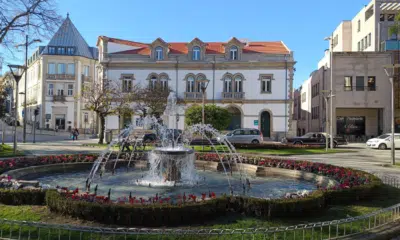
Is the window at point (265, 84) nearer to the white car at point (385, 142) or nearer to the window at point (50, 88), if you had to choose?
the white car at point (385, 142)

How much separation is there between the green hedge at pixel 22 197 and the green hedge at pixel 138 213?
110 cm

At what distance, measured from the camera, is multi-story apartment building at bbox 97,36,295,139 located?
42781 millimetres

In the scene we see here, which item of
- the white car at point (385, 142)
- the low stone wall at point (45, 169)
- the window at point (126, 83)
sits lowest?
the low stone wall at point (45, 169)

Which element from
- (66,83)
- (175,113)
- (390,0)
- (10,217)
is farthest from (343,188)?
(66,83)

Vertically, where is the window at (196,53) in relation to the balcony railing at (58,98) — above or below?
above

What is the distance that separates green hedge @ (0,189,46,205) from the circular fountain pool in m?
2.12

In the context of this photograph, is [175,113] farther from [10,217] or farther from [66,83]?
[10,217]

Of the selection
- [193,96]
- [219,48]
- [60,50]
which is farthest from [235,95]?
[60,50]

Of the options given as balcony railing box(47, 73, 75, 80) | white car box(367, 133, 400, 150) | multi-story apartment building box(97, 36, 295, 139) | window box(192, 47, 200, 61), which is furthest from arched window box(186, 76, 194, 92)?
balcony railing box(47, 73, 75, 80)

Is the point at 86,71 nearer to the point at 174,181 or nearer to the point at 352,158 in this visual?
the point at 352,158

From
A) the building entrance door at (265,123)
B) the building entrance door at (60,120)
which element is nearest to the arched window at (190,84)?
the building entrance door at (265,123)

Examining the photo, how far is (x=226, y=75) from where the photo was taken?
43.7 m

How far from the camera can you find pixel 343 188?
27.7ft

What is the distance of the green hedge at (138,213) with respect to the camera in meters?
6.24
